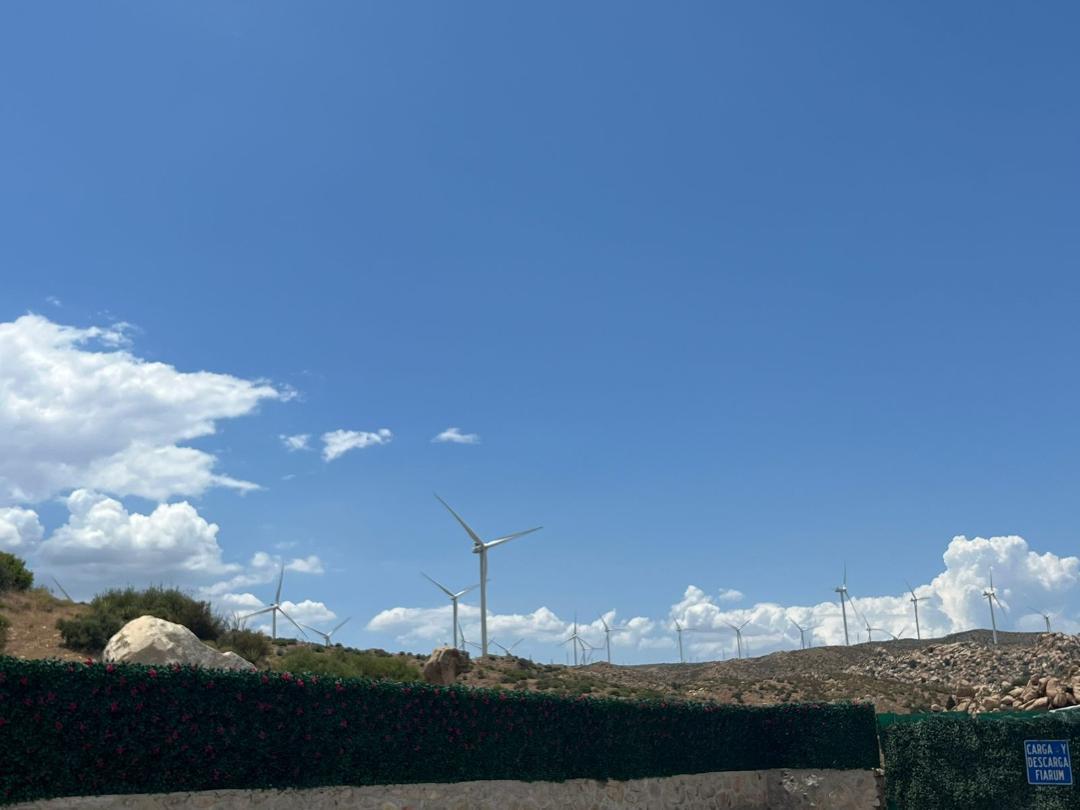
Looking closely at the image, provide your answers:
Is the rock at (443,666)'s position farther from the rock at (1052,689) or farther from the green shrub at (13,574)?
the rock at (1052,689)

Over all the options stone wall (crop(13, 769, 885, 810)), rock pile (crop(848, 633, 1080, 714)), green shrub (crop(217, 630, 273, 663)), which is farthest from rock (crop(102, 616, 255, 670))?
rock pile (crop(848, 633, 1080, 714))

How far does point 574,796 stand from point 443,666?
17682mm

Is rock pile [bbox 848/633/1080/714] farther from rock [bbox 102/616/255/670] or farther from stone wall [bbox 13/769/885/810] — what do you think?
rock [bbox 102/616/255/670]

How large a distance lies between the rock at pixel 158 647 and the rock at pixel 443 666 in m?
14.4

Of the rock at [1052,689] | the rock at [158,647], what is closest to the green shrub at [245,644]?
the rock at [158,647]

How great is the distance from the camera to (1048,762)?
78.9 feet

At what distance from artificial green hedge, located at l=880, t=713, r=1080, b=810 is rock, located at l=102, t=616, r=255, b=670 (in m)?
18.4

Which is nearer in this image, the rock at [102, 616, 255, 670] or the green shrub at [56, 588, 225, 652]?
the rock at [102, 616, 255, 670]

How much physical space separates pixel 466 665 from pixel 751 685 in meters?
30.4

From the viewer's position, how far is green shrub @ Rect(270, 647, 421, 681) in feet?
124

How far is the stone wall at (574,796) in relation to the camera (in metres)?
17.2

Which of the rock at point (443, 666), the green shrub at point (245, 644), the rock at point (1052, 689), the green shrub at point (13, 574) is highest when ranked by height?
the green shrub at point (13, 574)

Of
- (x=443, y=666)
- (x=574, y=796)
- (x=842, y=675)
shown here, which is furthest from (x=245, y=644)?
(x=842, y=675)

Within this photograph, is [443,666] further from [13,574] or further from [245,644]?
[13,574]
